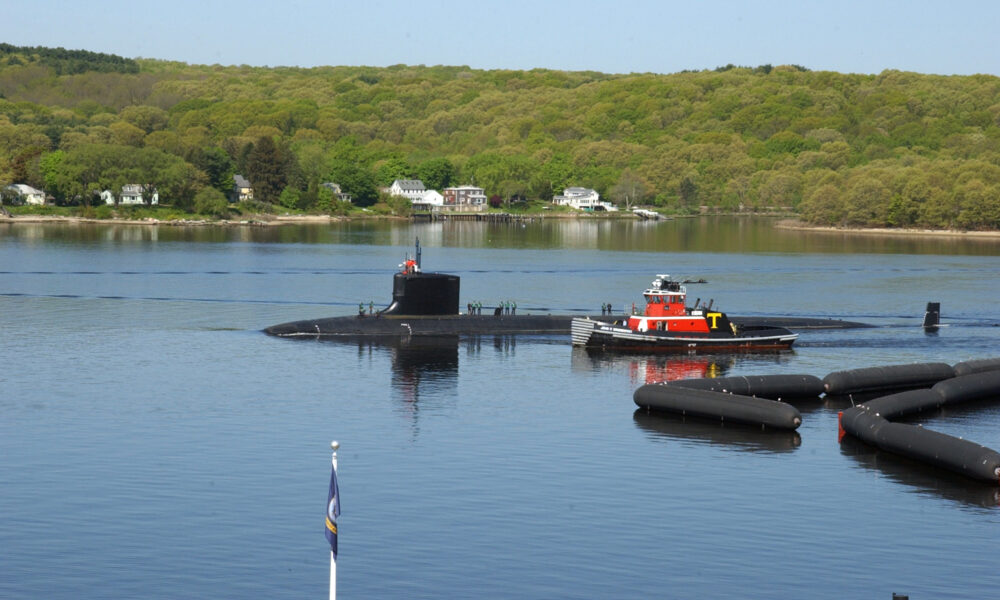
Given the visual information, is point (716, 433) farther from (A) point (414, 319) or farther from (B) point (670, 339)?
(A) point (414, 319)

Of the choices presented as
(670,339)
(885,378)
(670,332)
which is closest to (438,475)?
(885,378)

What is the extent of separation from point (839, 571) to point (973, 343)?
47991mm

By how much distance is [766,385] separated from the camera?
174 feet

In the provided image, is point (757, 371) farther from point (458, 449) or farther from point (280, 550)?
point (280, 550)

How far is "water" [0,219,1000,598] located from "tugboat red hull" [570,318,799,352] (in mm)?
1108

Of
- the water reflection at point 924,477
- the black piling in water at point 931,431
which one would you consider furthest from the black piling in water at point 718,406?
the water reflection at point 924,477

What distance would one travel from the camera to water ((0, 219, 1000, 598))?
31.0 m

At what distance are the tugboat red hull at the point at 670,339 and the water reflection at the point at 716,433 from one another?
1586 cm

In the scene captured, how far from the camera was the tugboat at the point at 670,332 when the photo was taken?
2618 inches

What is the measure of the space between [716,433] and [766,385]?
6266 millimetres

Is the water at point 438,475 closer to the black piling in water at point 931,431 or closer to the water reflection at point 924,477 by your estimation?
the water reflection at point 924,477

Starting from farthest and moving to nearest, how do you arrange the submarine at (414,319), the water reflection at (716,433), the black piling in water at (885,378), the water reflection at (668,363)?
the submarine at (414,319) → the water reflection at (668,363) → the black piling in water at (885,378) → the water reflection at (716,433)

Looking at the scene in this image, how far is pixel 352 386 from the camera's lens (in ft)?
184

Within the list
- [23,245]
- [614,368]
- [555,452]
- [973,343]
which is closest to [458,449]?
[555,452]
